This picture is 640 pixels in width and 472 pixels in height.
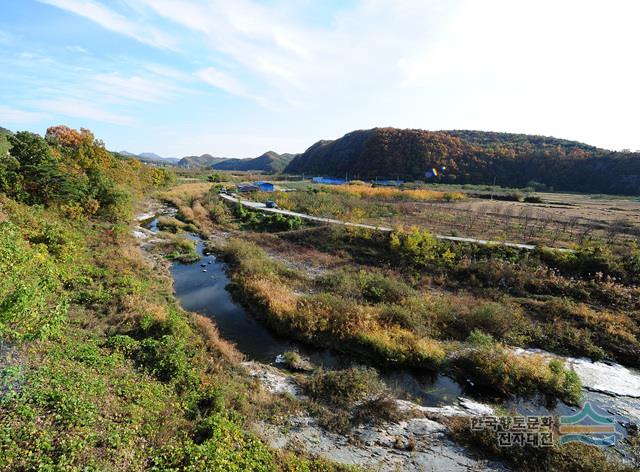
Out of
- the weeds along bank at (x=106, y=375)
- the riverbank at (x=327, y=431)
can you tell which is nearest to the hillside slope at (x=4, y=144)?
the weeds along bank at (x=106, y=375)

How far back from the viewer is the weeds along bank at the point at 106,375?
6523mm

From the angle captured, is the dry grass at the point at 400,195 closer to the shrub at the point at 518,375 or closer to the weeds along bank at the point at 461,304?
the weeds along bank at the point at 461,304

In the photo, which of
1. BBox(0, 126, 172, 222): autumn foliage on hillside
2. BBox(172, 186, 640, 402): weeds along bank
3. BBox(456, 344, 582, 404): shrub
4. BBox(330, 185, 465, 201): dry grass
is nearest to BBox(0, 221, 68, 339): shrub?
BBox(172, 186, 640, 402): weeds along bank

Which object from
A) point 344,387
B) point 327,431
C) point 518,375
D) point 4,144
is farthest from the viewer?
point 4,144

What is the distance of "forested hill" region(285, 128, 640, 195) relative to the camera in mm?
76812

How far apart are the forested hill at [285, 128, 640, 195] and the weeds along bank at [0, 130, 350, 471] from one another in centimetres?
8704

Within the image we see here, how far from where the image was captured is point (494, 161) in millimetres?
90875

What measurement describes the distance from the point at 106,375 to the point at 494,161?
335ft

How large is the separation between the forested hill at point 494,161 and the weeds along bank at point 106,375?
87.0 meters

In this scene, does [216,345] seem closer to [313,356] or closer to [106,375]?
[313,356]

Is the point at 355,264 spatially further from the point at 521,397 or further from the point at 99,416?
the point at 99,416

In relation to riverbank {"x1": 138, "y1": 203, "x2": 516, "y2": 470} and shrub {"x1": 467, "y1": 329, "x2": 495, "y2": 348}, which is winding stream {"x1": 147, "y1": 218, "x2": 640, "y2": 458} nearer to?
riverbank {"x1": 138, "y1": 203, "x2": 516, "y2": 470}

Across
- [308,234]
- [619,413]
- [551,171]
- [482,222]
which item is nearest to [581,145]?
[551,171]

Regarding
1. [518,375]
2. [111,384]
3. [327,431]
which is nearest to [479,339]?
[518,375]
